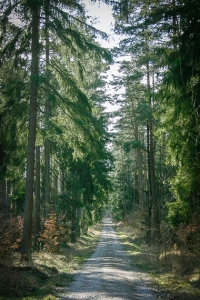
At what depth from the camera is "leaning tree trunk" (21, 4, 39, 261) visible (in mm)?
11799

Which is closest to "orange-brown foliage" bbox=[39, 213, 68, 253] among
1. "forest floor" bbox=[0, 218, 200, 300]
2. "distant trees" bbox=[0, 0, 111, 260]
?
"forest floor" bbox=[0, 218, 200, 300]

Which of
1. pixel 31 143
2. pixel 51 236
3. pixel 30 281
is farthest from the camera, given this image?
pixel 51 236

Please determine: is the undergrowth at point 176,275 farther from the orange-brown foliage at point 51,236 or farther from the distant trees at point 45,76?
the distant trees at point 45,76

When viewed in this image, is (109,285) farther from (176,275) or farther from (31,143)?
(31,143)

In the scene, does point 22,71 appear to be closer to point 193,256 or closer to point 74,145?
point 74,145

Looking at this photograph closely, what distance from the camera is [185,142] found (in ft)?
33.1

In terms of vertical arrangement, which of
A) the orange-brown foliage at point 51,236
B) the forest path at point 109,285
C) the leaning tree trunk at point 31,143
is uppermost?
the leaning tree trunk at point 31,143

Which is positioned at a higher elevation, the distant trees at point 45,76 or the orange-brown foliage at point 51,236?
the distant trees at point 45,76

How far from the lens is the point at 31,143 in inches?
484

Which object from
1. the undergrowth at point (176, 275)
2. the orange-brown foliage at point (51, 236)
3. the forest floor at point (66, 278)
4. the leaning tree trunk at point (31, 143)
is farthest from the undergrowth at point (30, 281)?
the undergrowth at point (176, 275)

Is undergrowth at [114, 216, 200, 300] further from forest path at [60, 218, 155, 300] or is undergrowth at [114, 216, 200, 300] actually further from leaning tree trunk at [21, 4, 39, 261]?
leaning tree trunk at [21, 4, 39, 261]

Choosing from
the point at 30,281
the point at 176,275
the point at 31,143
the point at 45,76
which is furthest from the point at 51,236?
the point at 45,76

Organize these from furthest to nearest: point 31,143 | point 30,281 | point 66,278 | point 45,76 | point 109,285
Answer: point 45,76
point 31,143
point 66,278
point 109,285
point 30,281

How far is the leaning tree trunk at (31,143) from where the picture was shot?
1180cm
